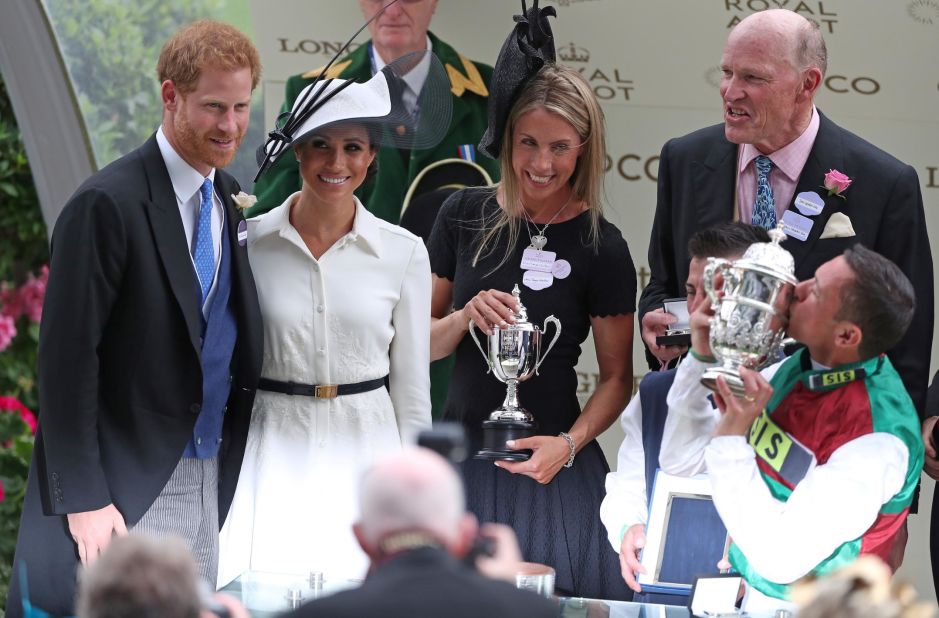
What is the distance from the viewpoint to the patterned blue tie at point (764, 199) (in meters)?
3.71

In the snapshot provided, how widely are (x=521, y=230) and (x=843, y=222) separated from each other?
0.93m

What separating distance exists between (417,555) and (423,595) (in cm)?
7

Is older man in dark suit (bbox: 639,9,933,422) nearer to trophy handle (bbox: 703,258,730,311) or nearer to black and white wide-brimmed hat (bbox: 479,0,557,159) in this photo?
black and white wide-brimmed hat (bbox: 479,0,557,159)

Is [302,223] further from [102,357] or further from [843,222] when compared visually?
[843,222]

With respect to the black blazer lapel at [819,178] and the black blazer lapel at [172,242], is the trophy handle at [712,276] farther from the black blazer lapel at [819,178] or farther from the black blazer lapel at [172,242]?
the black blazer lapel at [172,242]

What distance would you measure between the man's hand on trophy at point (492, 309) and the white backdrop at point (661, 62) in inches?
66.4

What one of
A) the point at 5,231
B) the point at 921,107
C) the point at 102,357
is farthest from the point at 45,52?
the point at 921,107

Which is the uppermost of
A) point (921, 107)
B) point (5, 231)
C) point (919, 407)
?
point (921, 107)

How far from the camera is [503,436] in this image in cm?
383

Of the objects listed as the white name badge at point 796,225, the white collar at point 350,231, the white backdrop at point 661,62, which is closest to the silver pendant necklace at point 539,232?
the white collar at point 350,231

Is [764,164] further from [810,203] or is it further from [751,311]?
[751,311]

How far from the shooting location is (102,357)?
321 centimetres

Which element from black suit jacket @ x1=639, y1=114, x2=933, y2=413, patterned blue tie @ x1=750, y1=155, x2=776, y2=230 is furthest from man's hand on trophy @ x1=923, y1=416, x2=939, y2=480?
patterned blue tie @ x1=750, y1=155, x2=776, y2=230

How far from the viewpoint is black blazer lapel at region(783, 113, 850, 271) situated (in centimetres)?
362
